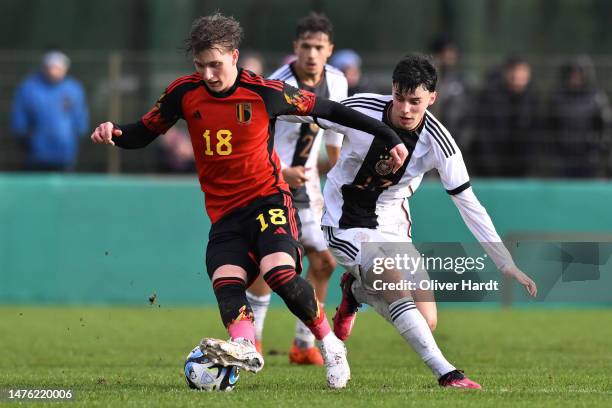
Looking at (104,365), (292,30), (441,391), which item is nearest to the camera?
(441,391)

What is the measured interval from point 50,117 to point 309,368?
7016mm

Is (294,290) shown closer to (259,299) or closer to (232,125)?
(232,125)

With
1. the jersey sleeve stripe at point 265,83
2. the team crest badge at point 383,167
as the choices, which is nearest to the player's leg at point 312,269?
the team crest badge at point 383,167

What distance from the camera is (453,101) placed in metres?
15.5

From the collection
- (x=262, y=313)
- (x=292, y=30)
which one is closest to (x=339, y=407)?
(x=262, y=313)

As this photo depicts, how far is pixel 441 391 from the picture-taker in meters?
7.86

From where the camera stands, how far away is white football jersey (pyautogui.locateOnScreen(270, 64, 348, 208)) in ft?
34.3

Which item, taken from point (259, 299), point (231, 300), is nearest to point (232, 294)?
point (231, 300)

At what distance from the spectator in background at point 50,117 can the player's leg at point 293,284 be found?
8243 millimetres

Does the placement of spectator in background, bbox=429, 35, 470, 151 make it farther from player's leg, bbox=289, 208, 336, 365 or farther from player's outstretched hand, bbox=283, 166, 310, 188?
player's outstretched hand, bbox=283, 166, 310, 188

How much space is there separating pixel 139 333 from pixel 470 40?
6795 mm

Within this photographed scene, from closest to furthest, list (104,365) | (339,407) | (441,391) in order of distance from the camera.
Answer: (339,407) → (441,391) → (104,365)

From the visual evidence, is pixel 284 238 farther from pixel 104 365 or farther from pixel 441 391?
pixel 104 365

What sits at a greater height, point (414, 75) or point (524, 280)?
point (414, 75)
